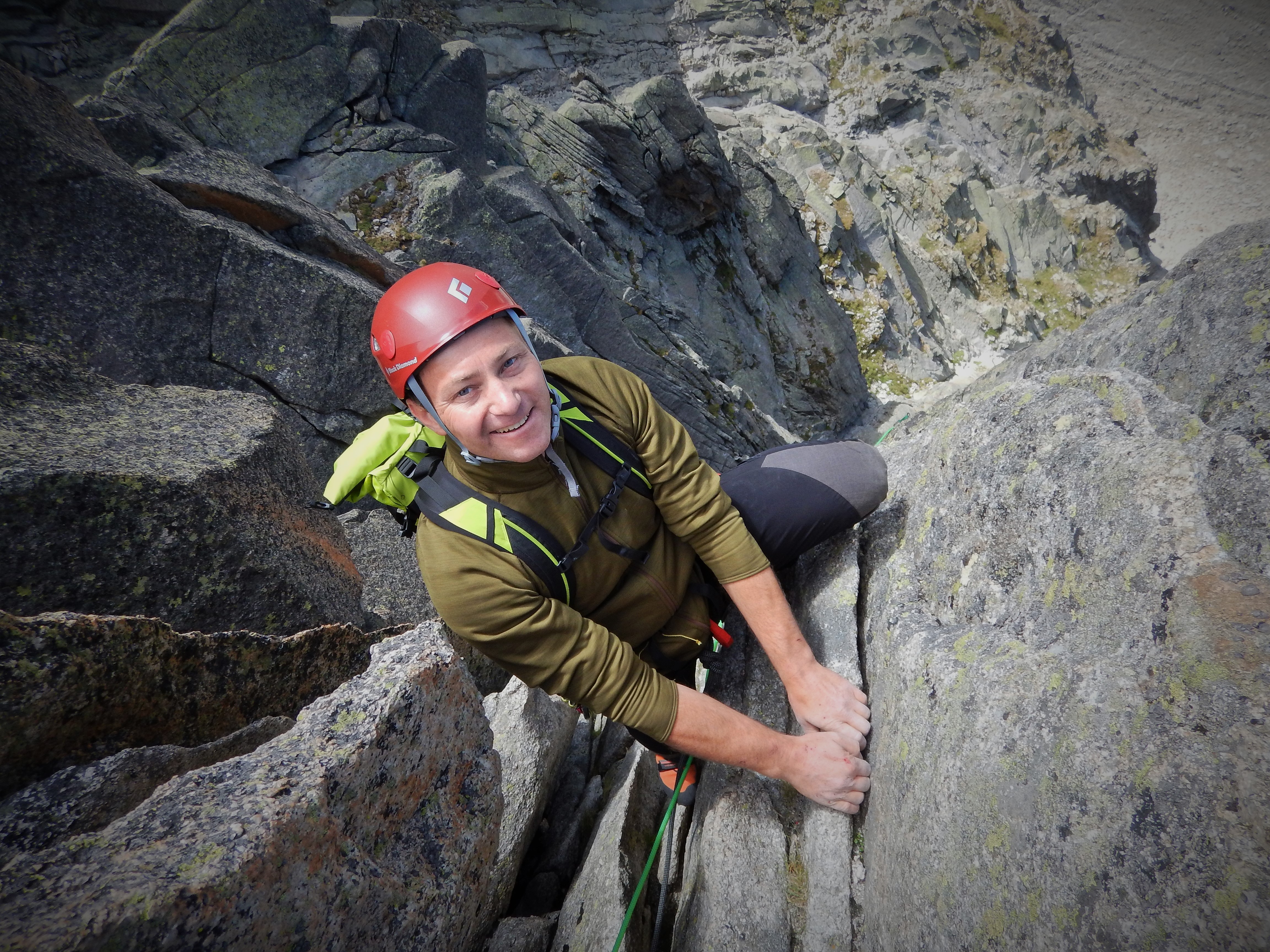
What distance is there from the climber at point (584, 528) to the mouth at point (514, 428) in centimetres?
2

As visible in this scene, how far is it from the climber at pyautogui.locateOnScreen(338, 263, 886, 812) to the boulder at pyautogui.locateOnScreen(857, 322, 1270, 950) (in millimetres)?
786

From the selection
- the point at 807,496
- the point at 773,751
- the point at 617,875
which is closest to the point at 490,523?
the point at 773,751

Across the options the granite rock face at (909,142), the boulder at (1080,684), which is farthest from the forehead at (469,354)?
the granite rock face at (909,142)

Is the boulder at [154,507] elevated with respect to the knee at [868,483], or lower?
elevated

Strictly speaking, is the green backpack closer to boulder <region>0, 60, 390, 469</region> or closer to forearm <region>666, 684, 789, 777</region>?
forearm <region>666, 684, 789, 777</region>

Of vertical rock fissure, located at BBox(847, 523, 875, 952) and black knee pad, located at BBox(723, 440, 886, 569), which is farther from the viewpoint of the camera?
black knee pad, located at BBox(723, 440, 886, 569)

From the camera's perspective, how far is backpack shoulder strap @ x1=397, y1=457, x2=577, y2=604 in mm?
3748

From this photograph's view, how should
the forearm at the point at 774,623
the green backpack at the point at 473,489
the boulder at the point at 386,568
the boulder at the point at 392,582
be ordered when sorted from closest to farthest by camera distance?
the green backpack at the point at 473,489 → the forearm at the point at 774,623 → the boulder at the point at 392,582 → the boulder at the point at 386,568

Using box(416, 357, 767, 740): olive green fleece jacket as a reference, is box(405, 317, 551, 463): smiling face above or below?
above

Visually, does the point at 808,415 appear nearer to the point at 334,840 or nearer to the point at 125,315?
the point at 125,315

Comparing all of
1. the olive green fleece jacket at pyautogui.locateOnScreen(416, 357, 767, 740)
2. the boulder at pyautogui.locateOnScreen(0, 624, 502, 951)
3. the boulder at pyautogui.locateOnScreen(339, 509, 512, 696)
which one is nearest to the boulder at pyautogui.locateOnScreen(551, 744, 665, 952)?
the boulder at pyautogui.locateOnScreen(0, 624, 502, 951)

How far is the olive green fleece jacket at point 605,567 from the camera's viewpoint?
3.63 m

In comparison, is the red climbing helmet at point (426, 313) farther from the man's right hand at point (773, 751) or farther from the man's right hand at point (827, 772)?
the man's right hand at point (827, 772)

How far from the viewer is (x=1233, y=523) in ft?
9.53
